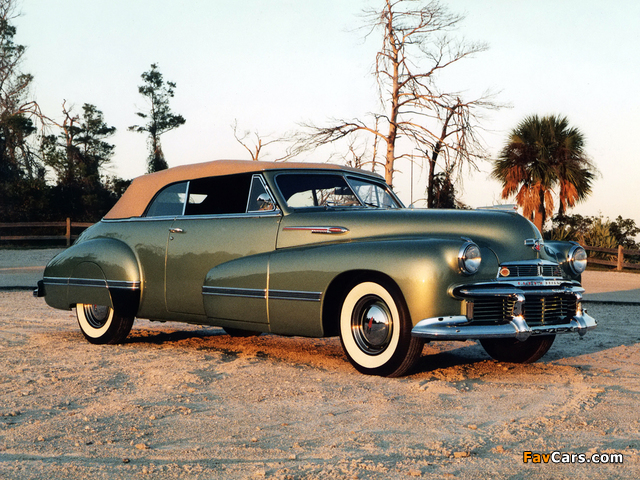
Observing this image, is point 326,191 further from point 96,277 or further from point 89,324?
point 89,324

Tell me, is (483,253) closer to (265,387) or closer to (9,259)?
(265,387)

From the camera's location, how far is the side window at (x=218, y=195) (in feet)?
21.0

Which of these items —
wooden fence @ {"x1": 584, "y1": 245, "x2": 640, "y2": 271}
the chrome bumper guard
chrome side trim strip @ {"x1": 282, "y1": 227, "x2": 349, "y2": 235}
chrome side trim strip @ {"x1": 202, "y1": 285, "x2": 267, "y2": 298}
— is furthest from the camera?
wooden fence @ {"x1": 584, "y1": 245, "x2": 640, "y2": 271}

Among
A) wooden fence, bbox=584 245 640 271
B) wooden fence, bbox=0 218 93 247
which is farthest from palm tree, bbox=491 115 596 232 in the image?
wooden fence, bbox=0 218 93 247

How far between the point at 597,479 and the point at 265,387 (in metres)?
2.49

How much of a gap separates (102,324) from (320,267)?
280cm

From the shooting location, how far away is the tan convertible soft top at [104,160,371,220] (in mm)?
6414

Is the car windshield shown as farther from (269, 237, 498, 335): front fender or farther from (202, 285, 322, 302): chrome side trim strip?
(202, 285, 322, 302): chrome side trim strip

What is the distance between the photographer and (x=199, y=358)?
6.26 meters

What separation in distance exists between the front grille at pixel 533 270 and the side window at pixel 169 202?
3.24 meters

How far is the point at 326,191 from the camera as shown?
6414 millimetres

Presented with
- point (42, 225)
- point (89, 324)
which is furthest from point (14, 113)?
point (89, 324)

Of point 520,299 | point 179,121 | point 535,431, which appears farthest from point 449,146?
point 179,121

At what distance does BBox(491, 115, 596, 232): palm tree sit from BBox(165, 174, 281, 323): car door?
79.1 ft
